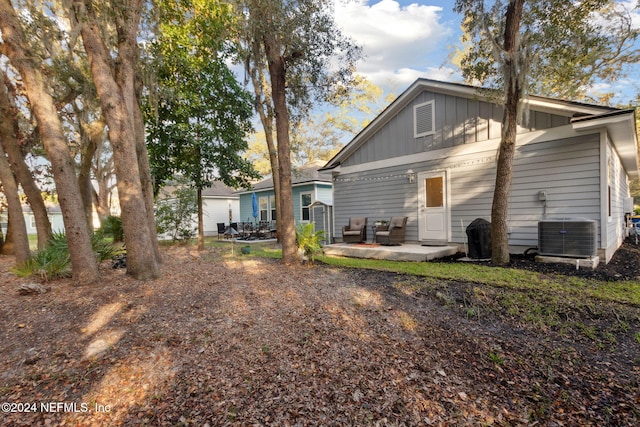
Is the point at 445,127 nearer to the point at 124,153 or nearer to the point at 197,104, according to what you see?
the point at 197,104

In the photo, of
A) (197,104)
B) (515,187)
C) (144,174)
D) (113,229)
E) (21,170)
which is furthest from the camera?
(113,229)

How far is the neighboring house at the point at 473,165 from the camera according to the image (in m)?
6.09

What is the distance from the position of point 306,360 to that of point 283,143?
4908 millimetres

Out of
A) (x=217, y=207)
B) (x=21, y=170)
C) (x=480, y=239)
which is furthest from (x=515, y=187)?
(x=217, y=207)

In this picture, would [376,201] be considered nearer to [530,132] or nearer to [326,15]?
[530,132]

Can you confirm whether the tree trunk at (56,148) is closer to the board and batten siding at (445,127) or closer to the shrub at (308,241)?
the shrub at (308,241)

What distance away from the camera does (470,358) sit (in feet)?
8.84

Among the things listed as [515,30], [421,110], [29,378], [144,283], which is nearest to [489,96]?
[515,30]

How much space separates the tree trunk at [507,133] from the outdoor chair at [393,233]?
275cm

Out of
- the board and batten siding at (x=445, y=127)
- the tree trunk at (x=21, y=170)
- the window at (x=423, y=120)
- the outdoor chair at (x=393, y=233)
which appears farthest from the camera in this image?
the outdoor chair at (x=393, y=233)

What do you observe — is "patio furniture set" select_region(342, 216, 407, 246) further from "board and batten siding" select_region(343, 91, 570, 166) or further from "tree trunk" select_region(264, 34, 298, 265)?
"tree trunk" select_region(264, 34, 298, 265)

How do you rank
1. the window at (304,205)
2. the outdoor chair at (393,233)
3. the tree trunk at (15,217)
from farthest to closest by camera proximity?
the window at (304,205)
the outdoor chair at (393,233)
the tree trunk at (15,217)

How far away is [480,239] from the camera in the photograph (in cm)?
687

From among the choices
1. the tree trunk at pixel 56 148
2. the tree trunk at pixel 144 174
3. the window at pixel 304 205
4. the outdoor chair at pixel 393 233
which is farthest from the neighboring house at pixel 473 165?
the tree trunk at pixel 56 148
